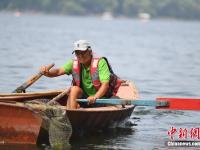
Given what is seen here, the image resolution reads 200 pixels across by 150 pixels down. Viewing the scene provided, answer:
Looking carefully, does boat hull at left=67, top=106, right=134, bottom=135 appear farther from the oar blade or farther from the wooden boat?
the oar blade

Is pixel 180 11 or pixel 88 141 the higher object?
pixel 180 11

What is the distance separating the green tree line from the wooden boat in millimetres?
154661

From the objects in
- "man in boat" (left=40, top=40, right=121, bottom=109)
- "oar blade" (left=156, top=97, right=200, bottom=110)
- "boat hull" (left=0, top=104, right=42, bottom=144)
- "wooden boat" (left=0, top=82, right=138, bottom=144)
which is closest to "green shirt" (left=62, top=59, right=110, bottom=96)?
"man in boat" (left=40, top=40, right=121, bottom=109)

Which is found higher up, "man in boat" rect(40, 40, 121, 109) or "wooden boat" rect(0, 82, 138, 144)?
"man in boat" rect(40, 40, 121, 109)

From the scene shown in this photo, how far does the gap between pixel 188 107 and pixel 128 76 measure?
1505cm

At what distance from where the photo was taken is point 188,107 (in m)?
12.6

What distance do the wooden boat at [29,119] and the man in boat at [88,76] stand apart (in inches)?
12.7

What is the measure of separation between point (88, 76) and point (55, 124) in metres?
1.57

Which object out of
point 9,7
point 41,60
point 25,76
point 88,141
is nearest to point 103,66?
point 88,141

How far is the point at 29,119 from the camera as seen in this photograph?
39.1 feet

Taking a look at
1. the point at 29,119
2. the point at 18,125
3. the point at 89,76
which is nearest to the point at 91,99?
the point at 89,76

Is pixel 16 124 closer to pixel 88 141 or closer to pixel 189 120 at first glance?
pixel 88 141

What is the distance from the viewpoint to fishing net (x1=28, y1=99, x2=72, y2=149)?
12.0m

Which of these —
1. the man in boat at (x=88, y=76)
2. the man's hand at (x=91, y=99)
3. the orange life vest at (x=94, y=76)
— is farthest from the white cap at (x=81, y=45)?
the man's hand at (x=91, y=99)
